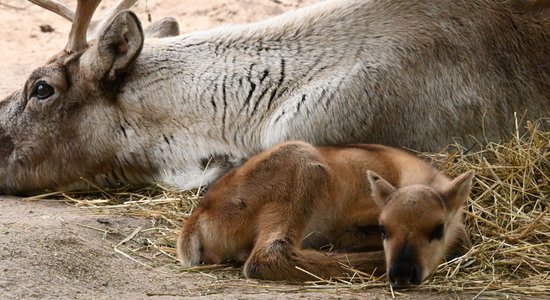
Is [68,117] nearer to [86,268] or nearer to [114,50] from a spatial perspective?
[114,50]

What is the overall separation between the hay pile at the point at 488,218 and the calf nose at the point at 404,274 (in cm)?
12

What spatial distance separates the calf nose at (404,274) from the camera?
4.55 metres

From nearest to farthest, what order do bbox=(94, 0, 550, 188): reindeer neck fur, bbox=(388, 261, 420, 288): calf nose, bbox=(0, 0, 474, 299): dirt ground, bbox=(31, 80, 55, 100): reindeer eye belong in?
bbox=(388, 261, 420, 288): calf nose
bbox=(0, 0, 474, 299): dirt ground
bbox=(94, 0, 550, 188): reindeer neck fur
bbox=(31, 80, 55, 100): reindeer eye

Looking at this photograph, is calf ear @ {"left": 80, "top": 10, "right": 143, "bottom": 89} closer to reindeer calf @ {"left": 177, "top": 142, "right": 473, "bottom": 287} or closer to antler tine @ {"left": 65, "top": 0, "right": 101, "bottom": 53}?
antler tine @ {"left": 65, "top": 0, "right": 101, "bottom": 53}

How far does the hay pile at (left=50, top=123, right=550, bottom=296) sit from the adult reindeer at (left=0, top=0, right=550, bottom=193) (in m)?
0.22

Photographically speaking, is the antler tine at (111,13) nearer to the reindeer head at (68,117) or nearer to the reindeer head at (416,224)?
the reindeer head at (68,117)

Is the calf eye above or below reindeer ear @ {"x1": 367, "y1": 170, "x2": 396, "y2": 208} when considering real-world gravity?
below

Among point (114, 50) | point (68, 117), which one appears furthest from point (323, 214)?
point (68, 117)

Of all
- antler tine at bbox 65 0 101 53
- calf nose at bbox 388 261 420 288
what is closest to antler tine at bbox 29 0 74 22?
antler tine at bbox 65 0 101 53

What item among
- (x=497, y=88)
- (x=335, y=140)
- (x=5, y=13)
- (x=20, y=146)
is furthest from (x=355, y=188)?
(x=5, y=13)

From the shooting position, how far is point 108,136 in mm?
6879

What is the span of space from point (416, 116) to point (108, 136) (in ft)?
6.15

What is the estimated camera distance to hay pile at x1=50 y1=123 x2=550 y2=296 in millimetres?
4891

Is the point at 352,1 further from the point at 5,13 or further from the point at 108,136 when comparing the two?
the point at 5,13
